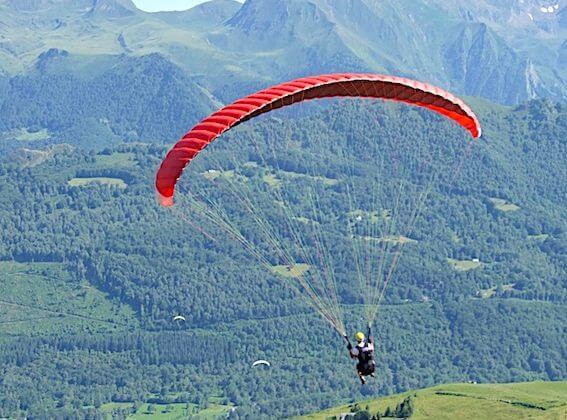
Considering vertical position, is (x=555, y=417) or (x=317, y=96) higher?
(x=317, y=96)

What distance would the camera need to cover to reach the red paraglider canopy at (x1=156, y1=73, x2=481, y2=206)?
201ft

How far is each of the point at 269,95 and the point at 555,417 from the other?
125m

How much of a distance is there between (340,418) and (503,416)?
76.6 ft

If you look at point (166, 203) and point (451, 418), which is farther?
point (451, 418)

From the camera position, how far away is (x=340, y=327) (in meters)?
62.1

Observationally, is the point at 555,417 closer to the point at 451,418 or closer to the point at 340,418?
the point at 451,418

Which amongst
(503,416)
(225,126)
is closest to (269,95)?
(225,126)

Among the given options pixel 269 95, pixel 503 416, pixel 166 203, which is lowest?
pixel 503 416

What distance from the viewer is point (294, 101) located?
217 ft

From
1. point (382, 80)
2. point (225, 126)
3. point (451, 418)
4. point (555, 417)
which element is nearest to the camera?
point (225, 126)

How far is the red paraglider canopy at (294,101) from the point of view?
61281mm

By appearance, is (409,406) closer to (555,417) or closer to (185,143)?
(555,417)

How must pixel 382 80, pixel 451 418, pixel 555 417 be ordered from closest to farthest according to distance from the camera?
pixel 382 80
pixel 555 417
pixel 451 418

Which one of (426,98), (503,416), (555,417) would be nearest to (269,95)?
(426,98)
